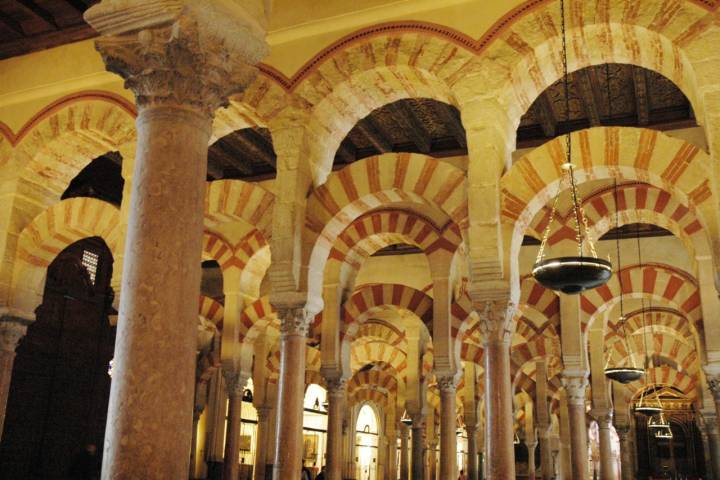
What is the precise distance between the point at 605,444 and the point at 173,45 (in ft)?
29.9

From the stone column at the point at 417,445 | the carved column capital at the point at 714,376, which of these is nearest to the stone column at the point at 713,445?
the carved column capital at the point at 714,376

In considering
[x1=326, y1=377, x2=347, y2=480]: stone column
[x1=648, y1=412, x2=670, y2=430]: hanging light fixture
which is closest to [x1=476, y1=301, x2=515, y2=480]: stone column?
[x1=326, y1=377, x2=347, y2=480]: stone column

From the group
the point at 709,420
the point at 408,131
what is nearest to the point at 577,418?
the point at 408,131

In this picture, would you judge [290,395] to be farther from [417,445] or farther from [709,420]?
[709,420]

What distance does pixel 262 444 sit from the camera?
10.3m

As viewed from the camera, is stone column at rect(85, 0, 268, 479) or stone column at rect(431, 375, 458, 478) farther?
stone column at rect(431, 375, 458, 478)

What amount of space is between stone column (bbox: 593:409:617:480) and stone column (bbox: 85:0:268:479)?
8.02m

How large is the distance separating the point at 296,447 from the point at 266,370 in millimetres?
5456

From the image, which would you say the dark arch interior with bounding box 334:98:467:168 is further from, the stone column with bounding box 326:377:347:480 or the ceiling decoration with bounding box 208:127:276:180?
the stone column with bounding box 326:377:347:480

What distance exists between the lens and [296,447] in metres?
5.59

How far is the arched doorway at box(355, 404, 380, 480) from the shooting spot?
1814 centimetres

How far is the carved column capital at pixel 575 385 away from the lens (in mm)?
7930

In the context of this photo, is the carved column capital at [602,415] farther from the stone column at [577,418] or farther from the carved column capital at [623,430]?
the carved column capital at [623,430]

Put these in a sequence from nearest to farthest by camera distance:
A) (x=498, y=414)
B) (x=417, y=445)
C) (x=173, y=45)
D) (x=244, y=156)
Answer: (x=173, y=45) < (x=498, y=414) < (x=244, y=156) < (x=417, y=445)
